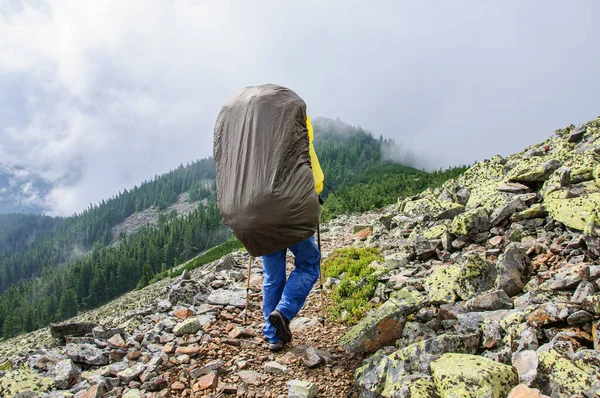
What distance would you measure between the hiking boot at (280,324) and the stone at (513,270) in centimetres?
283

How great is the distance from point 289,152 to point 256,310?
3554 mm

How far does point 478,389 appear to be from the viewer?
2781 millimetres

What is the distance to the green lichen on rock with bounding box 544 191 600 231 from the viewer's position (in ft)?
18.0

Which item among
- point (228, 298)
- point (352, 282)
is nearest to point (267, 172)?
point (228, 298)

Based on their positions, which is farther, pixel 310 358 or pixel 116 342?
pixel 116 342

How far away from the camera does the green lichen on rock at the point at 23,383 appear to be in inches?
161

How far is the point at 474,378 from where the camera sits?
112 inches

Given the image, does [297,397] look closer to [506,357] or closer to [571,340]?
[506,357]

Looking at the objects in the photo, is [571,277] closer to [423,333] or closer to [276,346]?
[423,333]

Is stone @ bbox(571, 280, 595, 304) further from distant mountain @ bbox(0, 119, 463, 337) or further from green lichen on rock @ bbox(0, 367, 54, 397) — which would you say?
distant mountain @ bbox(0, 119, 463, 337)

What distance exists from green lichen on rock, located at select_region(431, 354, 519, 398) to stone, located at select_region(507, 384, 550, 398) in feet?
0.41

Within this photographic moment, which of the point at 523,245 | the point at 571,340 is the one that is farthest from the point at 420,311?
the point at 523,245

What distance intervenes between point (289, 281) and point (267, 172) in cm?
159

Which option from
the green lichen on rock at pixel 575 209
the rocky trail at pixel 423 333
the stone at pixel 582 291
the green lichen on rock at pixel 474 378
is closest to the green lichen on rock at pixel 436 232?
the rocky trail at pixel 423 333
